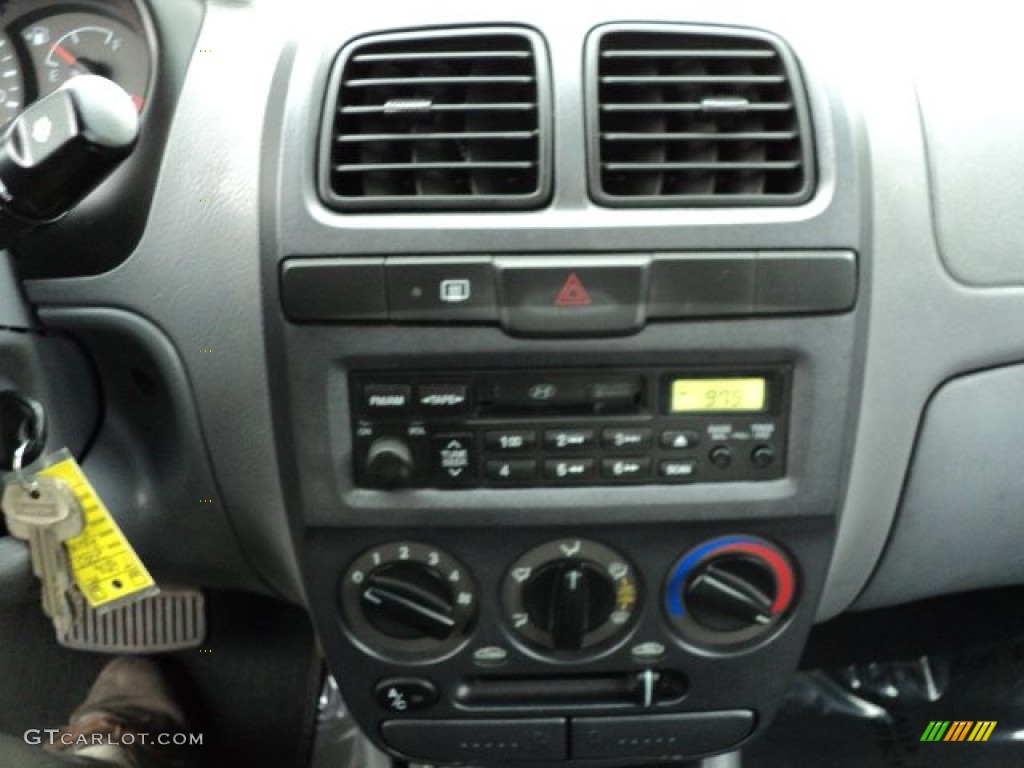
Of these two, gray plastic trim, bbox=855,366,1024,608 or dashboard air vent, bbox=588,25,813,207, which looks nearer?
dashboard air vent, bbox=588,25,813,207

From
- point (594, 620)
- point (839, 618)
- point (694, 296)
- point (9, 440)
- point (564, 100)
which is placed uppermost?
point (564, 100)

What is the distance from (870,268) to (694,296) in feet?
0.47

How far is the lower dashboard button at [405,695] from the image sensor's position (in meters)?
0.93

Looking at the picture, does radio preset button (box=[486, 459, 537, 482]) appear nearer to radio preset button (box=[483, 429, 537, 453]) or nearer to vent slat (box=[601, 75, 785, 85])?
radio preset button (box=[483, 429, 537, 453])

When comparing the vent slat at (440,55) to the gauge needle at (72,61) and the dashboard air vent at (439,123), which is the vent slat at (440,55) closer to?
the dashboard air vent at (439,123)

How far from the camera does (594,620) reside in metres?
0.89

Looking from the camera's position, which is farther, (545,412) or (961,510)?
(961,510)

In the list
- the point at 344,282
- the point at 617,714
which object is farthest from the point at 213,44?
the point at 617,714

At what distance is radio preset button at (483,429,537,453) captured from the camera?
32.1 inches

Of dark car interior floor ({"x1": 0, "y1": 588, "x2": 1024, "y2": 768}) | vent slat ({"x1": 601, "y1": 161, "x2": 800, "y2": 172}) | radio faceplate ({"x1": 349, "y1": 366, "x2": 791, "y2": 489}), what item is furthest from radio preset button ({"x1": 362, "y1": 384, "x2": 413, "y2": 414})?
dark car interior floor ({"x1": 0, "y1": 588, "x2": 1024, "y2": 768})

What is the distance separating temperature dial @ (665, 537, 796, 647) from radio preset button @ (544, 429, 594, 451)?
14cm

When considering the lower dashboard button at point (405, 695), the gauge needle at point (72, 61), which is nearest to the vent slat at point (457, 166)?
the gauge needle at point (72, 61)

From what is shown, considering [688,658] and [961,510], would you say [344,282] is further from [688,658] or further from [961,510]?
[961,510]

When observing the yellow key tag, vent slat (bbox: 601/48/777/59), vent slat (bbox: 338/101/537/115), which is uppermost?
vent slat (bbox: 601/48/777/59)
